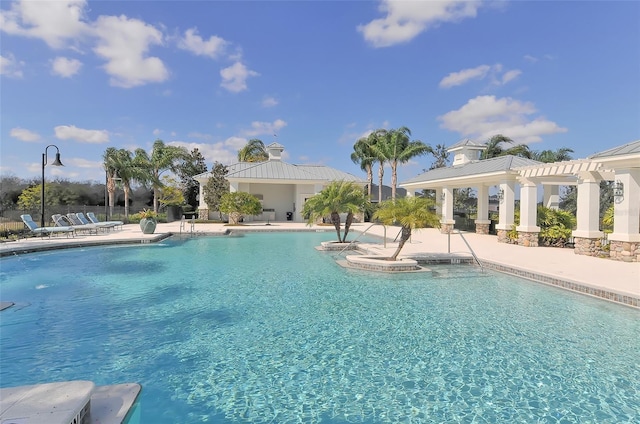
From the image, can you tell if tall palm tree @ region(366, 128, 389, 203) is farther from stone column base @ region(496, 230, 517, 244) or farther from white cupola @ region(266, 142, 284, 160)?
stone column base @ region(496, 230, 517, 244)

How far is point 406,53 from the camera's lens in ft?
72.8

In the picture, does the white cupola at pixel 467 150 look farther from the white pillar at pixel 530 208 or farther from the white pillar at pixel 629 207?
the white pillar at pixel 629 207

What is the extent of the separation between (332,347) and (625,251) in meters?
11.0

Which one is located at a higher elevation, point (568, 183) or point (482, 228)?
point (568, 183)

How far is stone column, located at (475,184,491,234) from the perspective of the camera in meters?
20.1

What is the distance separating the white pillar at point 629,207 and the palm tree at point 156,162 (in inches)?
1257

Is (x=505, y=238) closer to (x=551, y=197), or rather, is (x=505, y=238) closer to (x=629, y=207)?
(x=629, y=207)

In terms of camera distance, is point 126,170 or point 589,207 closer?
point 589,207

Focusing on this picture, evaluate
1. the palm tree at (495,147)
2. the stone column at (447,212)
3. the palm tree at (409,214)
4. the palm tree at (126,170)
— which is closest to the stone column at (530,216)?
the stone column at (447,212)

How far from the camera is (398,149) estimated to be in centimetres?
2998

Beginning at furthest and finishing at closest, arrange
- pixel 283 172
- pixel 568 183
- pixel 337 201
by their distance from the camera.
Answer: pixel 283 172 → pixel 568 183 → pixel 337 201

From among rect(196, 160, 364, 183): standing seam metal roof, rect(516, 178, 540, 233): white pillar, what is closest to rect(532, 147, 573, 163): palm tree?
rect(196, 160, 364, 183): standing seam metal roof

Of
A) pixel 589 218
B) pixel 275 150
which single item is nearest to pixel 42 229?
pixel 275 150

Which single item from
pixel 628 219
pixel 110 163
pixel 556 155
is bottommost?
pixel 628 219
